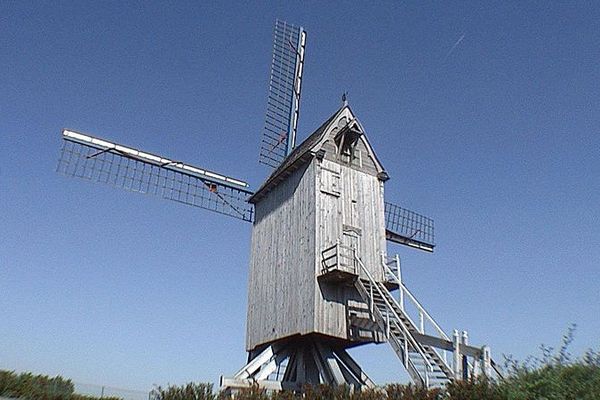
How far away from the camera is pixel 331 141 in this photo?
19344mm

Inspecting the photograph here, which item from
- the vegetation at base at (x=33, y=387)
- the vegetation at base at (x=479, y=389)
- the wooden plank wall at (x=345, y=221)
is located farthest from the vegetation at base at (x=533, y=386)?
the vegetation at base at (x=33, y=387)

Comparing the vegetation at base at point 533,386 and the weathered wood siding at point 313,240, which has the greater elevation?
the weathered wood siding at point 313,240

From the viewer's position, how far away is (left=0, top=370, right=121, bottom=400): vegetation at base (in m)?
13.6

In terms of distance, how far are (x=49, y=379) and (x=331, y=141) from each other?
11.5m

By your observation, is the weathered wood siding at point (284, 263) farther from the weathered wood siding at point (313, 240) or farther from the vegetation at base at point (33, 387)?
the vegetation at base at point (33, 387)

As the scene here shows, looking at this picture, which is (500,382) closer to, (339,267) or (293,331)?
(339,267)

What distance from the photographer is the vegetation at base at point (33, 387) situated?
44.5ft

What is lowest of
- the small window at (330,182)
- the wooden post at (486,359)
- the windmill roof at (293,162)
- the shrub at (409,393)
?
the shrub at (409,393)

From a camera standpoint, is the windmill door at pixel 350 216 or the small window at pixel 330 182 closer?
the windmill door at pixel 350 216

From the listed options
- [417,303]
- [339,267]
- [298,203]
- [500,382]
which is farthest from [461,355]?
[298,203]

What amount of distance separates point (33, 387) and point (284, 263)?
8.32 metres

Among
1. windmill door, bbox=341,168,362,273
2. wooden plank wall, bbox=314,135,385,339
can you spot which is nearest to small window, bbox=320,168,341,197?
wooden plank wall, bbox=314,135,385,339

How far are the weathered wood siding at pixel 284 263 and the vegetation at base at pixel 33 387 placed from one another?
21.1ft

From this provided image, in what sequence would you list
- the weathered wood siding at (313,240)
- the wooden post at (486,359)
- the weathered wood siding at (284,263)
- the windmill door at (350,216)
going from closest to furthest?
1. the wooden post at (486,359)
2. the weathered wood siding at (313,240)
3. the weathered wood siding at (284,263)
4. the windmill door at (350,216)
